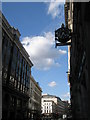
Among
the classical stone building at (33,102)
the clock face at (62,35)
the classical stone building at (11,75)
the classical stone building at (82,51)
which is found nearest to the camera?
the classical stone building at (82,51)

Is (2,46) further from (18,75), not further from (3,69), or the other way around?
(18,75)

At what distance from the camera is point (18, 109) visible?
49.3 m

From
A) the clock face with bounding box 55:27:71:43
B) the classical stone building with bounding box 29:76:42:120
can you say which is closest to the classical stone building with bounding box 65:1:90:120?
the clock face with bounding box 55:27:71:43

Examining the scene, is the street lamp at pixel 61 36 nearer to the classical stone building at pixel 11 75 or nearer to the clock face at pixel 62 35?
the clock face at pixel 62 35

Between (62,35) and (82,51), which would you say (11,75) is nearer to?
(62,35)

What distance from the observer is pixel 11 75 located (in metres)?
44.8

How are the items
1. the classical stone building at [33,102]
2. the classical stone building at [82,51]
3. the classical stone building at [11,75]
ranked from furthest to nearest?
the classical stone building at [33,102], the classical stone building at [11,75], the classical stone building at [82,51]

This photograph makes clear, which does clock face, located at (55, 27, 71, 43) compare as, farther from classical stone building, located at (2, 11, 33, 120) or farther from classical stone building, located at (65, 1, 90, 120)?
classical stone building, located at (2, 11, 33, 120)

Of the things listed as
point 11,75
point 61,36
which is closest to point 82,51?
point 61,36

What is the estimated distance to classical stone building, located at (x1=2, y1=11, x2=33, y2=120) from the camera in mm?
40406

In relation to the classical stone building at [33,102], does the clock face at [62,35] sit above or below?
above

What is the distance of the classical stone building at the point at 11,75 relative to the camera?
40406 millimetres

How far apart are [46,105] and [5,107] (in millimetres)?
121376

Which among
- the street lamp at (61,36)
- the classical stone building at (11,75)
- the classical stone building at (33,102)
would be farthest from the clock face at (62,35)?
the classical stone building at (33,102)
